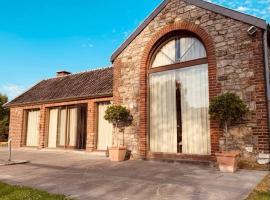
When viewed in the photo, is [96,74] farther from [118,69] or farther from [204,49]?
[204,49]

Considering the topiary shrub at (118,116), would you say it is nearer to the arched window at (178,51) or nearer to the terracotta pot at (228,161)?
the arched window at (178,51)

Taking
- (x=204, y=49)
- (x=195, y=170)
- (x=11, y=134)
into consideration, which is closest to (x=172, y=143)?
(x=195, y=170)

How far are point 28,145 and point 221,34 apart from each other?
14.0 m

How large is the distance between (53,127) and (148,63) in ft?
26.8

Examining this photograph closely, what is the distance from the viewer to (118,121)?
36.5ft

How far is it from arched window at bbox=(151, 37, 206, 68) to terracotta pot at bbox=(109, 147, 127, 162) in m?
3.66

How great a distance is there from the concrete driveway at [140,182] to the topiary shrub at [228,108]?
161 cm

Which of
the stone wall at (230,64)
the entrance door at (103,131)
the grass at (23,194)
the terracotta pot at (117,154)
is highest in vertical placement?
the stone wall at (230,64)

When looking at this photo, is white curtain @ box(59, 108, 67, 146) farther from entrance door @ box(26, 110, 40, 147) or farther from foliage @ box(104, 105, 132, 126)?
foliage @ box(104, 105, 132, 126)

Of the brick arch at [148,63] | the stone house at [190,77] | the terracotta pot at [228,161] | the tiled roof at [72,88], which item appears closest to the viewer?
the terracotta pot at [228,161]

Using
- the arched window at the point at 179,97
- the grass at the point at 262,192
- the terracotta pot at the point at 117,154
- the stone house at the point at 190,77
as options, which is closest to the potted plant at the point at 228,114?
the stone house at the point at 190,77

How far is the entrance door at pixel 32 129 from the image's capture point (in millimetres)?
17062

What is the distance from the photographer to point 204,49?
9594 mm

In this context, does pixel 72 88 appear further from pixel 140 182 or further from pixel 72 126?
pixel 140 182
